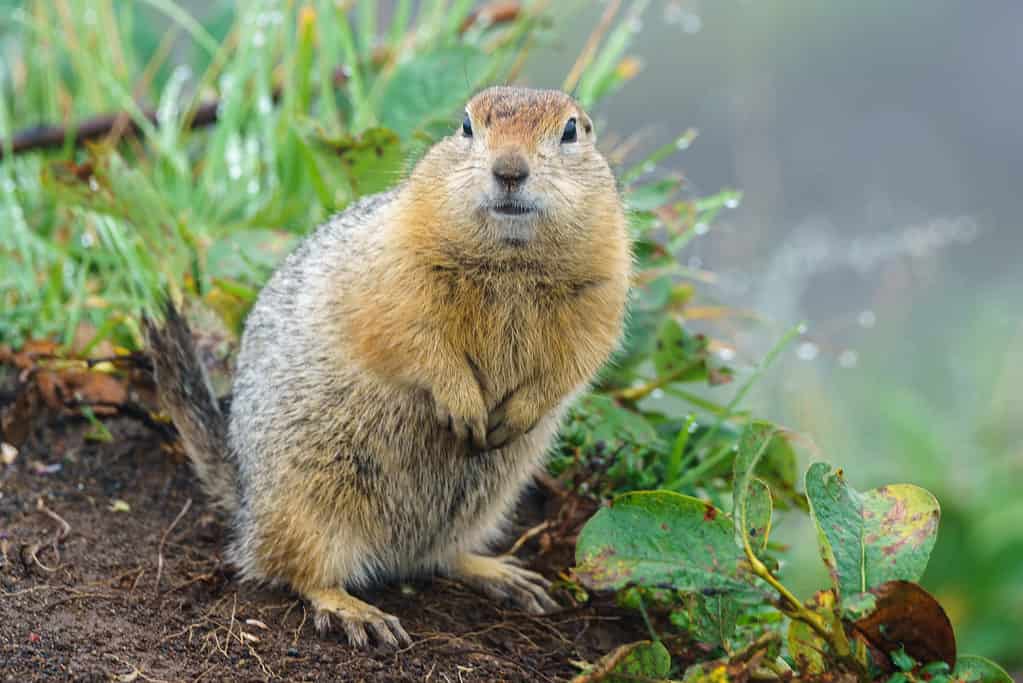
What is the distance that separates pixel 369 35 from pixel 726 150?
2.68 meters

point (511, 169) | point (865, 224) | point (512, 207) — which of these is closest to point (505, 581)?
point (512, 207)

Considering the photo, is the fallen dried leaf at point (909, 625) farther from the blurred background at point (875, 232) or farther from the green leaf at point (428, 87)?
the green leaf at point (428, 87)

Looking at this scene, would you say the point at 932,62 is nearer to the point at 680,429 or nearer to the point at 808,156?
the point at 808,156

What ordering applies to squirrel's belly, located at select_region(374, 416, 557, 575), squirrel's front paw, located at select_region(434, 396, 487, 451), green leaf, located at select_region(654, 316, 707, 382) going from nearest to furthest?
squirrel's front paw, located at select_region(434, 396, 487, 451) → squirrel's belly, located at select_region(374, 416, 557, 575) → green leaf, located at select_region(654, 316, 707, 382)

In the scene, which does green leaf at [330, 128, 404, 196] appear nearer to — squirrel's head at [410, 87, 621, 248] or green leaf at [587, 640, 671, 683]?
squirrel's head at [410, 87, 621, 248]

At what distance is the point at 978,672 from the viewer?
102 inches

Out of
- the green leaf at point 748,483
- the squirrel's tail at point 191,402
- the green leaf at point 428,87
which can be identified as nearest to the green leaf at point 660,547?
the green leaf at point 748,483

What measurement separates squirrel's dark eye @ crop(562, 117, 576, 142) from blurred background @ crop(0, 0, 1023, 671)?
126 centimetres

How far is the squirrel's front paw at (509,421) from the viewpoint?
344cm

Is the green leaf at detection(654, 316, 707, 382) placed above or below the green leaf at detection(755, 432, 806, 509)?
above

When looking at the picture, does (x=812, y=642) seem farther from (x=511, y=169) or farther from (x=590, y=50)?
(x=590, y=50)

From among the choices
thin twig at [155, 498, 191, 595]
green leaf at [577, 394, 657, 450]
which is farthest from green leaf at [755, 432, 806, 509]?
thin twig at [155, 498, 191, 595]

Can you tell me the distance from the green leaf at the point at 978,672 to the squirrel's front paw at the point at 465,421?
136 cm

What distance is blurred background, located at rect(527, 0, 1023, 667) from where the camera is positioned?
5270mm
